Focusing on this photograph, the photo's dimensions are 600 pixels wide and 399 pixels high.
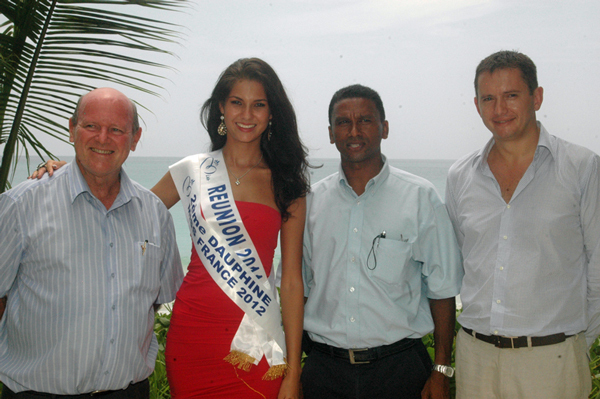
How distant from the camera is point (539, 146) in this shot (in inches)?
88.7

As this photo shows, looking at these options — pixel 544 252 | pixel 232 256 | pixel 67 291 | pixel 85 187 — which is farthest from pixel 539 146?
pixel 67 291

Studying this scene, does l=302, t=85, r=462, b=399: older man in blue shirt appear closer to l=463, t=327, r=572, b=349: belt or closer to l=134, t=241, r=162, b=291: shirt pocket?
l=463, t=327, r=572, b=349: belt

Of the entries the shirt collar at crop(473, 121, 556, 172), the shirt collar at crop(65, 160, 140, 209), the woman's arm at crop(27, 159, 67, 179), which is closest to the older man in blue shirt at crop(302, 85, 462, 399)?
the shirt collar at crop(473, 121, 556, 172)

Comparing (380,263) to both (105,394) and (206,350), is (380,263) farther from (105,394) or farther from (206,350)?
(105,394)

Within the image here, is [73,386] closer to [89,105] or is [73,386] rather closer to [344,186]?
[89,105]

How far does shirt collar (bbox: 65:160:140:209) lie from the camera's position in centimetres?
188

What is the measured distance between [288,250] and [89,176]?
0.86m

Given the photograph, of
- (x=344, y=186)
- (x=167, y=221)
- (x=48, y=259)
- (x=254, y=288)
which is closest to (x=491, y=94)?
(x=344, y=186)

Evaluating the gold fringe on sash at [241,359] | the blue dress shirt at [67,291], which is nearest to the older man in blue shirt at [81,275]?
the blue dress shirt at [67,291]

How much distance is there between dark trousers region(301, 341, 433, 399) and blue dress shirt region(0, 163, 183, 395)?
0.82 metres

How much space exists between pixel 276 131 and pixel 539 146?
114 cm

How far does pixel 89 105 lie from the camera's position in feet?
6.51

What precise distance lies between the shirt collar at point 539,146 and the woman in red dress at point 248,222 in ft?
2.56

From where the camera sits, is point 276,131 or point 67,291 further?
point 276,131
